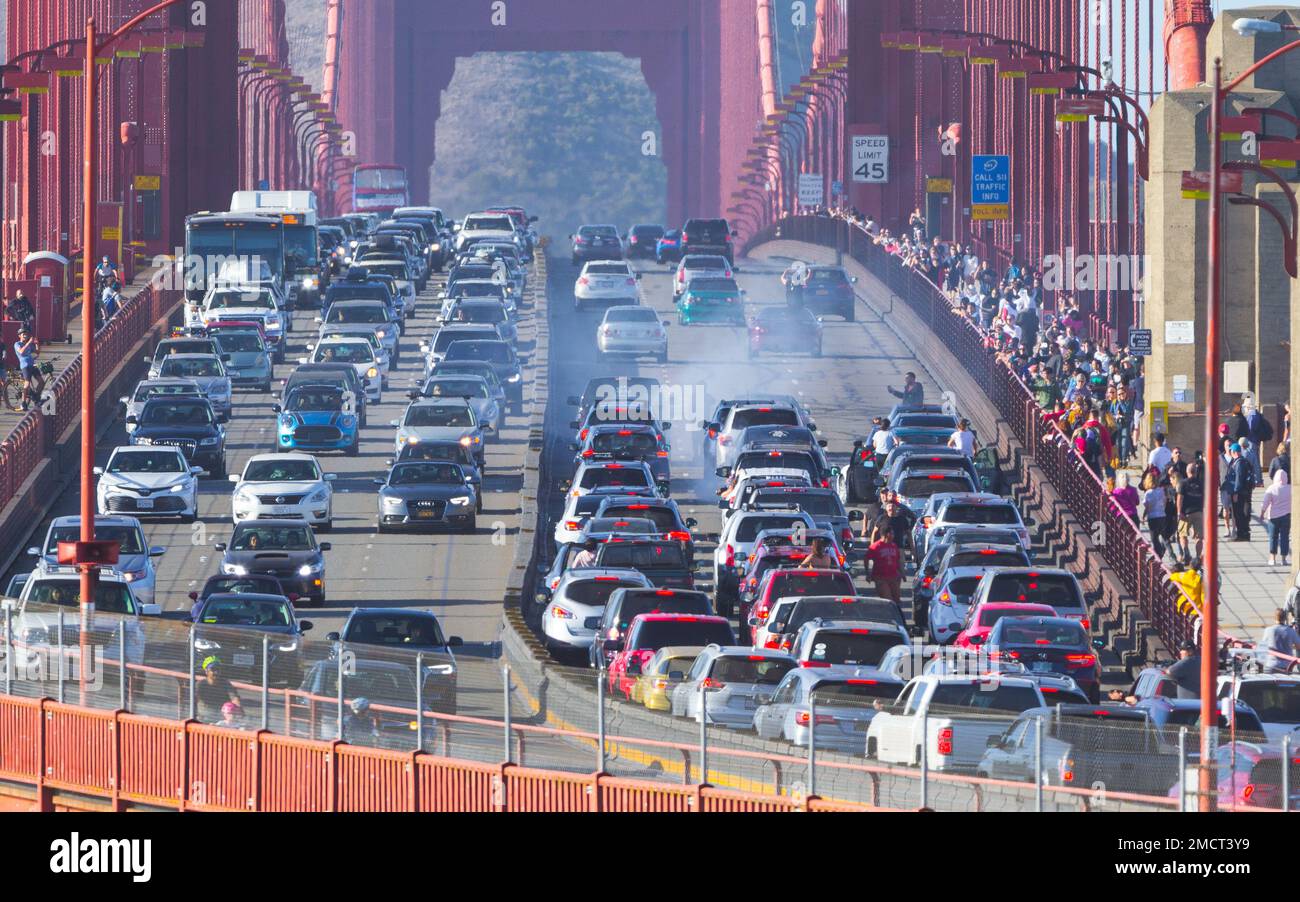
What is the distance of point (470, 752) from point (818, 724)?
11.4 feet

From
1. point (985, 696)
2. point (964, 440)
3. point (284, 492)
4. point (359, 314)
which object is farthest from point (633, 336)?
point (985, 696)

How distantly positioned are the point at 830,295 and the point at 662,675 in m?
48.1

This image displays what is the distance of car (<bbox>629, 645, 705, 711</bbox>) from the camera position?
2683 cm

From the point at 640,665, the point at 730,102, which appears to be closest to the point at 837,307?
the point at 640,665

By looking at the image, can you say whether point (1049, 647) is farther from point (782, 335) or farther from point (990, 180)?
point (990, 180)

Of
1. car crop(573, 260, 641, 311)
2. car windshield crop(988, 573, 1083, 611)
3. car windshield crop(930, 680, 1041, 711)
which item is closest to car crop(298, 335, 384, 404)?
car crop(573, 260, 641, 311)

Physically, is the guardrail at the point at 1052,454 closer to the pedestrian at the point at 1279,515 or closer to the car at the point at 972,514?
the car at the point at 972,514

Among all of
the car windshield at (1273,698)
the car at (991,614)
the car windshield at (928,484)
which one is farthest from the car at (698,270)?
the car windshield at (1273,698)

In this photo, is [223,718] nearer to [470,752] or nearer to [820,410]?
[470,752]

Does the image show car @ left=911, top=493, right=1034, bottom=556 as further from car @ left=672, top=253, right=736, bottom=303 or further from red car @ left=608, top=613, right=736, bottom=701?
car @ left=672, top=253, right=736, bottom=303

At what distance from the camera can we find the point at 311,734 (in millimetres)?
27125

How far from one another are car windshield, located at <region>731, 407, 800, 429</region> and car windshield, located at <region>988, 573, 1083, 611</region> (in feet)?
52.3

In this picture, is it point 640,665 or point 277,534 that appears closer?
point 640,665

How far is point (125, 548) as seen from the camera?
3991 cm
